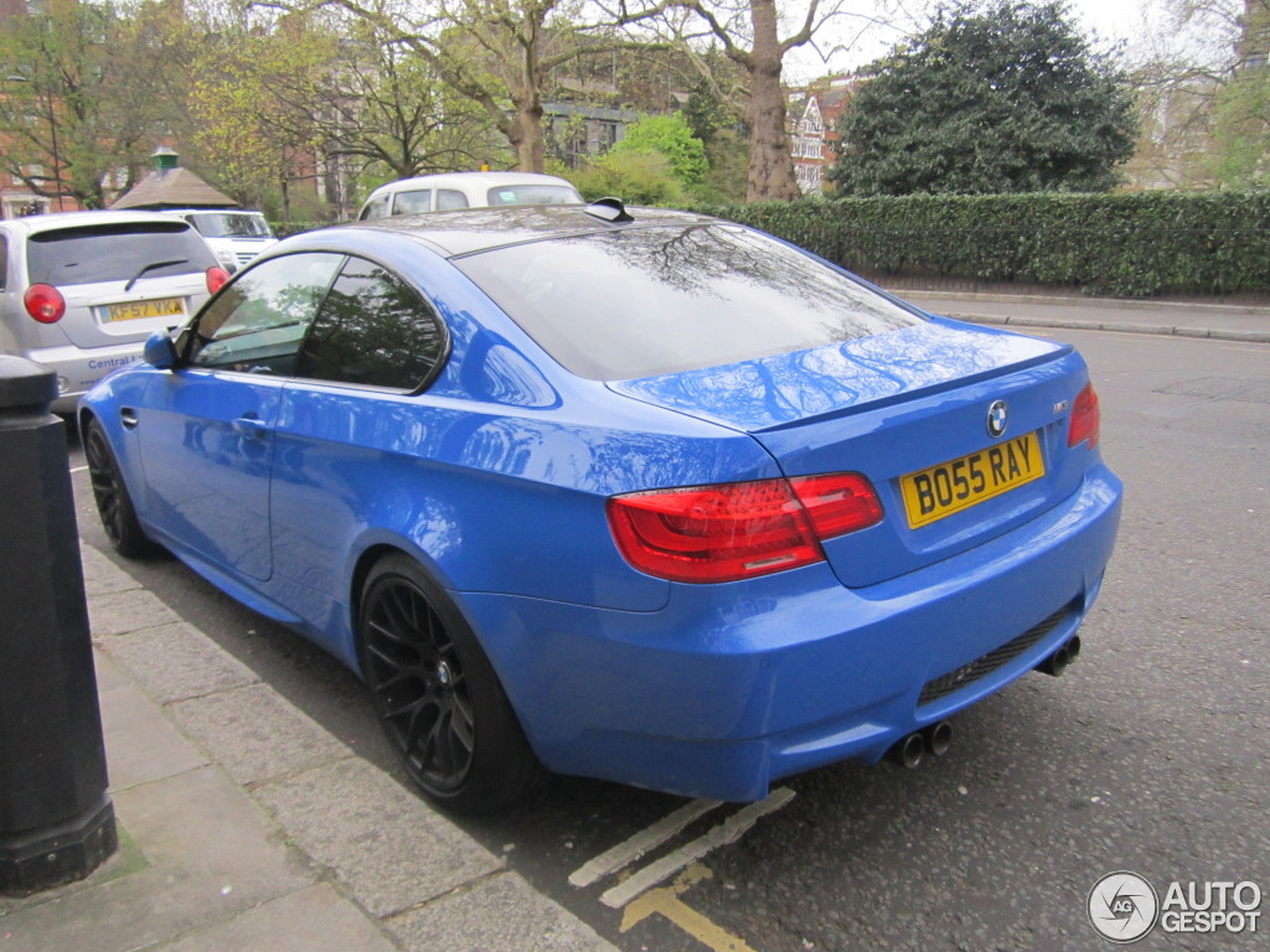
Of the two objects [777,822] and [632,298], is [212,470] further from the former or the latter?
[777,822]

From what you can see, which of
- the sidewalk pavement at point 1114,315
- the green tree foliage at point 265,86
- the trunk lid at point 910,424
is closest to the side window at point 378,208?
the sidewalk pavement at point 1114,315

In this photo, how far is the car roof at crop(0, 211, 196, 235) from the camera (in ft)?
25.6

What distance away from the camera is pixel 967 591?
2.43m

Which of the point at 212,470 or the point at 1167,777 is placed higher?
the point at 212,470

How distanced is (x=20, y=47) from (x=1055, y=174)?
122ft

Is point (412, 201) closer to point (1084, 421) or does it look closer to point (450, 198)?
point (450, 198)

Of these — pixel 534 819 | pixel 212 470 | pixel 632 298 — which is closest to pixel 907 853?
pixel 534 819

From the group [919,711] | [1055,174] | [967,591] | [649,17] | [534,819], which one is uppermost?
[649,17]

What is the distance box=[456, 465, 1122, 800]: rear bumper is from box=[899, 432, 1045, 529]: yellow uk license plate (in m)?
0.12

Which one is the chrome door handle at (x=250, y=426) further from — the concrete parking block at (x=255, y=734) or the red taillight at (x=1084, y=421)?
the red taillight at (x=1084, y=421)

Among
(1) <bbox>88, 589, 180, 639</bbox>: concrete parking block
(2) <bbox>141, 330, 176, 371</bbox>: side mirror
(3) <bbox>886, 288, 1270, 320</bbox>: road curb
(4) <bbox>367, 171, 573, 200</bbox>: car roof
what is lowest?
(1) <bbox>88, 589, 180, 639</bbox>: concrete parking block

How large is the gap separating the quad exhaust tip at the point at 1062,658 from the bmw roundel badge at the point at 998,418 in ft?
2.21

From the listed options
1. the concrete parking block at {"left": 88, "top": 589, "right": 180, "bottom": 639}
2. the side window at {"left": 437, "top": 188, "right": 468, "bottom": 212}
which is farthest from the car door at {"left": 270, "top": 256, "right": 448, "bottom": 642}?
the side window at {"left": 437, "top": 188, "right": 468, "bottom": 212}

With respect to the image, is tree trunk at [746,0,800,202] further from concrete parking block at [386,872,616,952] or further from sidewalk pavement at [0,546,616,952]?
concrete parking block at [386,872,616,952]
